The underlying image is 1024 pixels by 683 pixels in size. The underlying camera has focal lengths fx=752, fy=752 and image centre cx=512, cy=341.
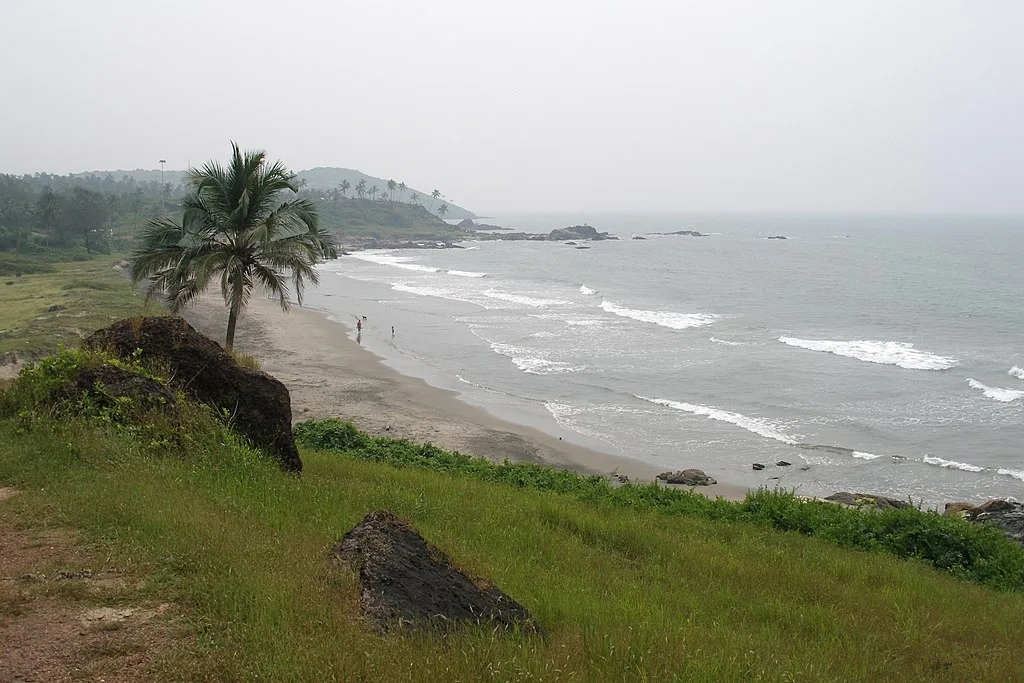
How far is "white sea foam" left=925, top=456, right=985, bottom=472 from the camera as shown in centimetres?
2141

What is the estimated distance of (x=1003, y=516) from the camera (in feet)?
46.7

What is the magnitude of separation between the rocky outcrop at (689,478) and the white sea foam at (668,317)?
26.2 metres

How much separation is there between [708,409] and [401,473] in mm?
17362

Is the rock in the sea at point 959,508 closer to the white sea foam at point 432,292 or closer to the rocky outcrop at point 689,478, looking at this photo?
the rocky outcrop at point 689,478

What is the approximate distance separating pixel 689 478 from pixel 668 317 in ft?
103

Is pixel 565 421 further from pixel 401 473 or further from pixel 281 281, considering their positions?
pixel 401 473

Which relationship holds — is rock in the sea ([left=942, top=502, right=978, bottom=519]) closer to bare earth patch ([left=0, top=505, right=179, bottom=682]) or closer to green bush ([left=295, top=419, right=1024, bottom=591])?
green bush ([left=295, top=419, right=1024, bottom=591])

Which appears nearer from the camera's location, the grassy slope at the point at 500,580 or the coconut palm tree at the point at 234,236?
the grassy slope at the point at 500,580

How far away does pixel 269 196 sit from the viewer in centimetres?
1570

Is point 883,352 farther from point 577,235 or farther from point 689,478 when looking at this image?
point 577,235

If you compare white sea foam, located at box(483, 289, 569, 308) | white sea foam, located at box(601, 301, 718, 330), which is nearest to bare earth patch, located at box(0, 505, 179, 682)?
white sea foam, located at box(601, 301, 718, 330)

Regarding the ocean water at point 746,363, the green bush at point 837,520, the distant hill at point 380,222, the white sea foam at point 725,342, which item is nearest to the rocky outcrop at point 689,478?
the ocean water at point 746,363

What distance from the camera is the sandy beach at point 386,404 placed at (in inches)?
821

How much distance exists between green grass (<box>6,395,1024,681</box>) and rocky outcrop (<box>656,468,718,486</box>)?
25.3 feet
